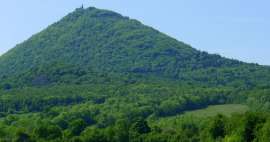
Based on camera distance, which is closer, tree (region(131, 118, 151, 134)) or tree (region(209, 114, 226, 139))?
tree (region(209, 114, 226, 139))

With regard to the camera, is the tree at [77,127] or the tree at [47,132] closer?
the tree at [47,132]

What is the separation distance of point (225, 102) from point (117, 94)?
96.8 ft

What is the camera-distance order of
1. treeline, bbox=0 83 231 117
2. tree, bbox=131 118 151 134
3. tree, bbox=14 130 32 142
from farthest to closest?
1. treeline, bbox=0 83 231 117
2. tree, bbox=131 118 151 134
3. tree, bbox=14 130 32 142

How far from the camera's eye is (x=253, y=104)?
583ft

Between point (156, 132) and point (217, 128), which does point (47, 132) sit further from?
point (217, 128)

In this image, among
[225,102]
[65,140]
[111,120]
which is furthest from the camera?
[225,102]

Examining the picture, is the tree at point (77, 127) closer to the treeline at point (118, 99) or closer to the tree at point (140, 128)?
the tree at point (140, 128)

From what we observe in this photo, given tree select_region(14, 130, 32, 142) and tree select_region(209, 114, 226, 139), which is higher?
tree select_region(209, 114, 226, 139)

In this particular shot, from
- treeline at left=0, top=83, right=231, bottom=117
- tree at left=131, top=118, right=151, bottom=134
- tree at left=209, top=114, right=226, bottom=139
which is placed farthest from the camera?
treeline at left=0, top=83, right=231, bottom=117

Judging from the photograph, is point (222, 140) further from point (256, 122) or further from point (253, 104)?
point (253, 104)

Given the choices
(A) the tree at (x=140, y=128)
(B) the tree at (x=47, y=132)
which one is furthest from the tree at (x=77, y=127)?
(A) the tree at (x=140, y=128)

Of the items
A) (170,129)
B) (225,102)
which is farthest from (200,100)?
(170,129)

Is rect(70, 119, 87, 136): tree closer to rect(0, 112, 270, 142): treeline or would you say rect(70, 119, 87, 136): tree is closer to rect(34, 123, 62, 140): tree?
rect(0, 112, 270, 142): treeline

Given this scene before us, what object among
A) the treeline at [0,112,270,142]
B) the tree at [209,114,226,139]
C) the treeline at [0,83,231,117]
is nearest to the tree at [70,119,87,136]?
the treeline at [0,112,270,142]
